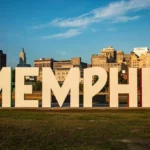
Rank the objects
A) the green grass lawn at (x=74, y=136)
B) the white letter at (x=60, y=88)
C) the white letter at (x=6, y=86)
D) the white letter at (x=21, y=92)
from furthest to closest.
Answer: the white letter at (x=6, y=86), the white letter at (x=21, y=92), the white letter at (x=60, y=88), the green grass lawn at (x=74, y=136)

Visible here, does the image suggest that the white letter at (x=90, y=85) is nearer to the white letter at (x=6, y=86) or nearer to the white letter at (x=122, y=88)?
the white letter at (x=122, y=88)

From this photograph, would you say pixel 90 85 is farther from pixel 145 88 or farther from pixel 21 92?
pixel 21 92

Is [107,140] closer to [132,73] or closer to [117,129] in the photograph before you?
[117,129]

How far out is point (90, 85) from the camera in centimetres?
2906

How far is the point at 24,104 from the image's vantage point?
94.9 feet

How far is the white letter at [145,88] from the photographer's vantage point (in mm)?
29419

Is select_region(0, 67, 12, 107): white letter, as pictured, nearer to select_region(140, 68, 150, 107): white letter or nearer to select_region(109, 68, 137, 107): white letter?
select_region(109, 68, 137, 107): white letter

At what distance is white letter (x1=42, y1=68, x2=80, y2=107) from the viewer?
28.7m

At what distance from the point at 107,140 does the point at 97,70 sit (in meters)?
16.3

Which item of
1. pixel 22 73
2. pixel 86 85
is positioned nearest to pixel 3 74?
pixel 22 73

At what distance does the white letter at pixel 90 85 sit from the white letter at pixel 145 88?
3.43 meters

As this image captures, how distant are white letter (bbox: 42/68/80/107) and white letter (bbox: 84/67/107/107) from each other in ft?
2.59

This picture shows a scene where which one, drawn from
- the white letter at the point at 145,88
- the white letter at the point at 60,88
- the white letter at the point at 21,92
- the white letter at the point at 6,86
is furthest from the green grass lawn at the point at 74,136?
the white letter at the point at 145,88

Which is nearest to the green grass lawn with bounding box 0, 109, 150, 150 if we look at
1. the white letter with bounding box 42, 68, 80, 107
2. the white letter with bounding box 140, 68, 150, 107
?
the white letter with bounding box 42, 68, 80, 107
